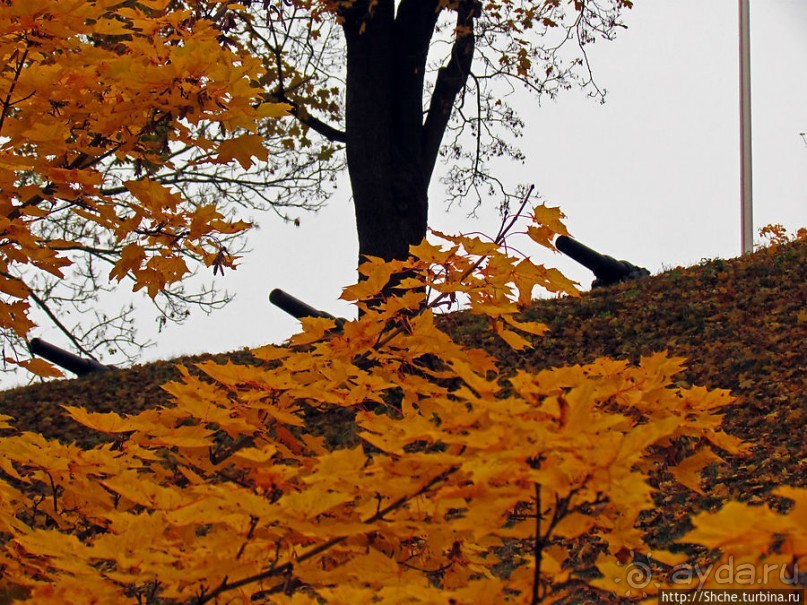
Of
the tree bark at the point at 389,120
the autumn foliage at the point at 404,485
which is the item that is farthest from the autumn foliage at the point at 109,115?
the tree bark at the point at 389,120

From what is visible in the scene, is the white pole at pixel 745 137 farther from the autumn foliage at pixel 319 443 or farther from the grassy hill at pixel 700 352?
the autumn foliage at pixel 319 443

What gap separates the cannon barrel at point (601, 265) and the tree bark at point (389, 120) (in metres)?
1.79

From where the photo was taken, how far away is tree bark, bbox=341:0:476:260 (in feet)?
25.3

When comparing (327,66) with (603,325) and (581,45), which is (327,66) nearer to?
(581,45)

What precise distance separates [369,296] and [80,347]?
27.2 ft

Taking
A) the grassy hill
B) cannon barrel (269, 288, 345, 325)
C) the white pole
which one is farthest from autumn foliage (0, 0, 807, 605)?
the white pole

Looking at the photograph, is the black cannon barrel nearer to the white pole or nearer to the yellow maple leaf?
the white pole

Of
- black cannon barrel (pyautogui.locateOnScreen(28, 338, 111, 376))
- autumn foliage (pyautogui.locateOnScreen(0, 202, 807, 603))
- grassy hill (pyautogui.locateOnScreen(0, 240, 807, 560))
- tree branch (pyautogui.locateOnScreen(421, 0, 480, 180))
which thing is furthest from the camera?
black cannon barrel (pyautogui.locateOnScreen(28, 338, 111, 376))

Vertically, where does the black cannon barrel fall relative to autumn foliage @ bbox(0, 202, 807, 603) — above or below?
above

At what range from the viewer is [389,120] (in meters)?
7.92

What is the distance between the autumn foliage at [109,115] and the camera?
2.52 m

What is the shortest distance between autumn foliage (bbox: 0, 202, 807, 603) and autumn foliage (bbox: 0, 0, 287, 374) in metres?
0.62

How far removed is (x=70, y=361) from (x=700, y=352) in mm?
6810

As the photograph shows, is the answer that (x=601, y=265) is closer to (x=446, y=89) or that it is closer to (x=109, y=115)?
(x=446, y=89)
